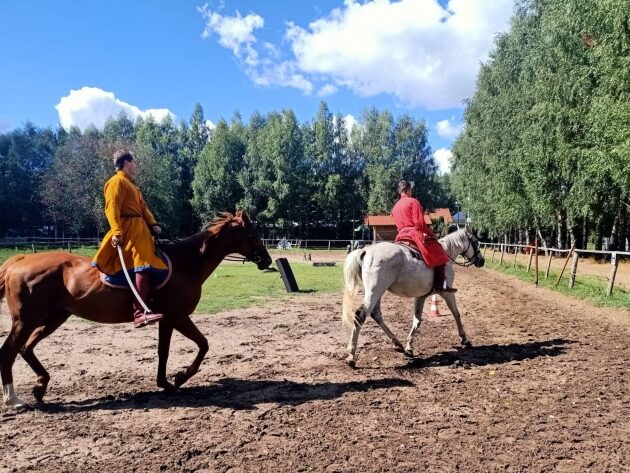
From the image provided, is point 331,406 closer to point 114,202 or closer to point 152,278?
point 152,278

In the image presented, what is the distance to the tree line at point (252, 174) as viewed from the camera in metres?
56.4

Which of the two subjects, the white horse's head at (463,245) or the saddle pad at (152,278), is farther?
the white horse's head at (463,245)

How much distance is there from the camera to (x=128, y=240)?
5.54m

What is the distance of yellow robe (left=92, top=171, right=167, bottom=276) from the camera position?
544 cm

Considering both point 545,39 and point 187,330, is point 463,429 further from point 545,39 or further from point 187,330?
point 545,39

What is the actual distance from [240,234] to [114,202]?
5.54ft

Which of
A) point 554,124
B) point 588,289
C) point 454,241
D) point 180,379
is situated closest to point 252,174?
point 554,124

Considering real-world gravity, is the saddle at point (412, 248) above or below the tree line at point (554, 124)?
below

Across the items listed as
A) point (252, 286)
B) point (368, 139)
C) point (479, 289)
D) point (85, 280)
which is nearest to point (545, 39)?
point (479, 289)

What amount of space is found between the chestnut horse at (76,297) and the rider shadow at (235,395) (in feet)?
0.89

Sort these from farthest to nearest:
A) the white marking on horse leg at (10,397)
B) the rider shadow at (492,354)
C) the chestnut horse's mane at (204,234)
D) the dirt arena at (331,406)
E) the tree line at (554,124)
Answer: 1. the tree line at (554,124)
2. the rider shadow at (492,354)
3. the chestnut horse's mane at (204,234)
4. the white marking on horse leg at (10,397)
5. the dirt arena at (331,406)

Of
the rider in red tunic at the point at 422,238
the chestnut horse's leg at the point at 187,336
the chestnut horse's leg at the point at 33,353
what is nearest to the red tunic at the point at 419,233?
the rider in red tunic at the point at 422,238

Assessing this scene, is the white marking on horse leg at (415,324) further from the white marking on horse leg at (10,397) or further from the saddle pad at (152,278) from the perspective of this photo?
the white marking on horse leg at (10,397)

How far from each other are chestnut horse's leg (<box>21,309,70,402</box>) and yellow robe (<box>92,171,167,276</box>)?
3.46 feet
